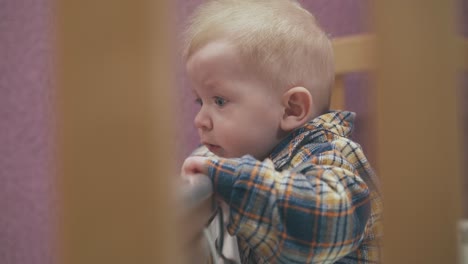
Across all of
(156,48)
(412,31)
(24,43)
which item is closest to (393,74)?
(412,31)

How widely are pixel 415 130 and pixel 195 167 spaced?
0.25m

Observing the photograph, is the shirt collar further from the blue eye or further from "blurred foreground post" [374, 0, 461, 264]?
"blurred foreground post" [374, 0, 461, 264]

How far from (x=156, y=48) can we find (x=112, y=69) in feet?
0.08

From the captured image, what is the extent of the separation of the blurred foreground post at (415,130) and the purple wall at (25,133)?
1.19 m

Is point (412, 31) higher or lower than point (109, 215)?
higher

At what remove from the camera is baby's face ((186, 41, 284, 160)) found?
2.10 ft

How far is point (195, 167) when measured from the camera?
18.7 inches

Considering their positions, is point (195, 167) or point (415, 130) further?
point (195, 167)

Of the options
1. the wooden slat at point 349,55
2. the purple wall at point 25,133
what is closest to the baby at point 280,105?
the wooden slat at point 349,55

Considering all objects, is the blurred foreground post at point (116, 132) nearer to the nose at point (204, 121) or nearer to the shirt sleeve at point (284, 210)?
the shirt sleeve at point (284, 210)

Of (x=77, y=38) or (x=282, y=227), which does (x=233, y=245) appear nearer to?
(x=282, y=227)

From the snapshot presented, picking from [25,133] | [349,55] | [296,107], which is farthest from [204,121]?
[25,133]

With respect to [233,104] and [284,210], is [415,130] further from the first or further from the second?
[233,104]

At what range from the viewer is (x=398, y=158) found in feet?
0.91
